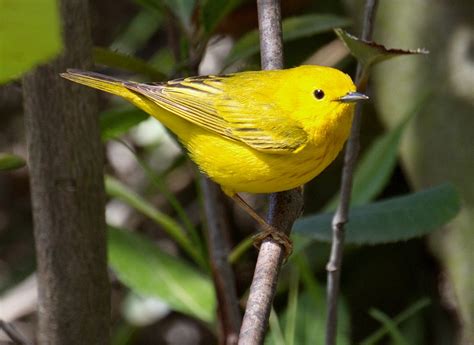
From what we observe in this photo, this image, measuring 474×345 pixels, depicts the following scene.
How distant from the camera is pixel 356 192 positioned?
104 inches

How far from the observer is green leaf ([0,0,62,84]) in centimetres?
36

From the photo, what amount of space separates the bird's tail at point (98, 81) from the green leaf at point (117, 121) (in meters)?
0.06

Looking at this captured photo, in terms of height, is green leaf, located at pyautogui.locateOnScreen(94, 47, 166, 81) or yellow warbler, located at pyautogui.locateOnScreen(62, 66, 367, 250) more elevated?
green leaf, located at pyautogui.locateOnScreen(94, 47, 166, 81)

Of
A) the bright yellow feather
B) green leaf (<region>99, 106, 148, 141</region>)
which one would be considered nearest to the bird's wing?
the bright yellow feather

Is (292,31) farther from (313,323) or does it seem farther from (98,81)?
(313,323)

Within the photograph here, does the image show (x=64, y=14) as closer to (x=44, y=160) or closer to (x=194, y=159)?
(x=44, y=160)

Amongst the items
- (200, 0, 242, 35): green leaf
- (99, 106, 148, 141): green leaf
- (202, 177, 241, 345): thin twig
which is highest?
(200, 0, 242, 35): green leaf

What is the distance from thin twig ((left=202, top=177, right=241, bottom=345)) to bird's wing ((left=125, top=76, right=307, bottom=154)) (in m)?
0.20

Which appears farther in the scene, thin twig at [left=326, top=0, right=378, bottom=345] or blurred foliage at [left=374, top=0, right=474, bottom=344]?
blurred foliage at [left=374, top=0, right=474, bottom=344]

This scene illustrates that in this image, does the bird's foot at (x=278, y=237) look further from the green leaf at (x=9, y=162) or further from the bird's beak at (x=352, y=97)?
the green leaf at (x=9, y=162)

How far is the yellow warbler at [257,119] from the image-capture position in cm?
196

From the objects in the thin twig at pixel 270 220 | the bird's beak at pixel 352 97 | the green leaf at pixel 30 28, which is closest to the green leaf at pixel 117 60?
the thin twig at pixel 270 220

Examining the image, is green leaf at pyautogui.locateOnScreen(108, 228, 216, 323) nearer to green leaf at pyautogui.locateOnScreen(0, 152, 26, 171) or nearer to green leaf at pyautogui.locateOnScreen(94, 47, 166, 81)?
green leaf at pyautogui.locateOnScreen(94, 47, 166, 81)

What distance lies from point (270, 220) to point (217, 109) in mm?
463
